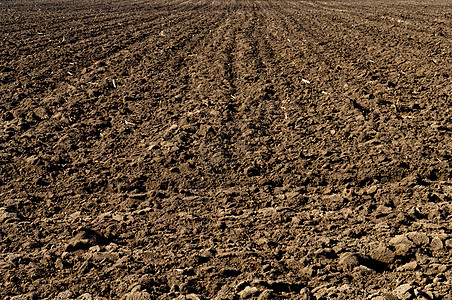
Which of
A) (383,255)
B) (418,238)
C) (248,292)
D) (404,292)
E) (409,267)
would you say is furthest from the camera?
(418,238)

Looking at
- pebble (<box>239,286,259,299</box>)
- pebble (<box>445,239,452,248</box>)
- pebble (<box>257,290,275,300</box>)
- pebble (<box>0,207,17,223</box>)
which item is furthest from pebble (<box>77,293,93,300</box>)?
pebble (<box>445,239,452,248</box>)

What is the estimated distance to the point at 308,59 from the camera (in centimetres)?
846

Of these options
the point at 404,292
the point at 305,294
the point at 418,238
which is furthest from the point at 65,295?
the point at 418,238

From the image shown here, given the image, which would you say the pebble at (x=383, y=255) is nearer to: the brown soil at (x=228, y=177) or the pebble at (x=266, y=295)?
the brown soil at (x=228, y=177)

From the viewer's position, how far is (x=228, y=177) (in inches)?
166

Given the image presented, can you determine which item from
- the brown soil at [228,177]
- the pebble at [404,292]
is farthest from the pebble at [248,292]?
the pebble at [404,292]

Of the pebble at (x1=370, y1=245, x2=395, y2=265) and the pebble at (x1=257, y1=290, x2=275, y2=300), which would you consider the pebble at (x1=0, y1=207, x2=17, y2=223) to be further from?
the pebble at (x1=370, y1=245, x2=395, y2=265)

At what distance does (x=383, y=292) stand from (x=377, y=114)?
3.32 m

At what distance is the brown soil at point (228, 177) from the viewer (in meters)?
2.88

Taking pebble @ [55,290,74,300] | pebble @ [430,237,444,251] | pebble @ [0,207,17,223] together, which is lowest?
pebble @ [55,290,74,300]

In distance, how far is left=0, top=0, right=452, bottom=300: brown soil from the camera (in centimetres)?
288

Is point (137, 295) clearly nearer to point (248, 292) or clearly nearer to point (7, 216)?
point (248, 292)

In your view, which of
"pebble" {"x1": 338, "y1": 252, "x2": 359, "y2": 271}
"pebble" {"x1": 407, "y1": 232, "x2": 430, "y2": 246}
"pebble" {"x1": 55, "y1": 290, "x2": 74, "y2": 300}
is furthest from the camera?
"pebble" {"x1": 407, "y1": 232, "x2": 430, "y2": 246}

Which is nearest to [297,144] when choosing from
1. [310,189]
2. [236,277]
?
[310,189]
